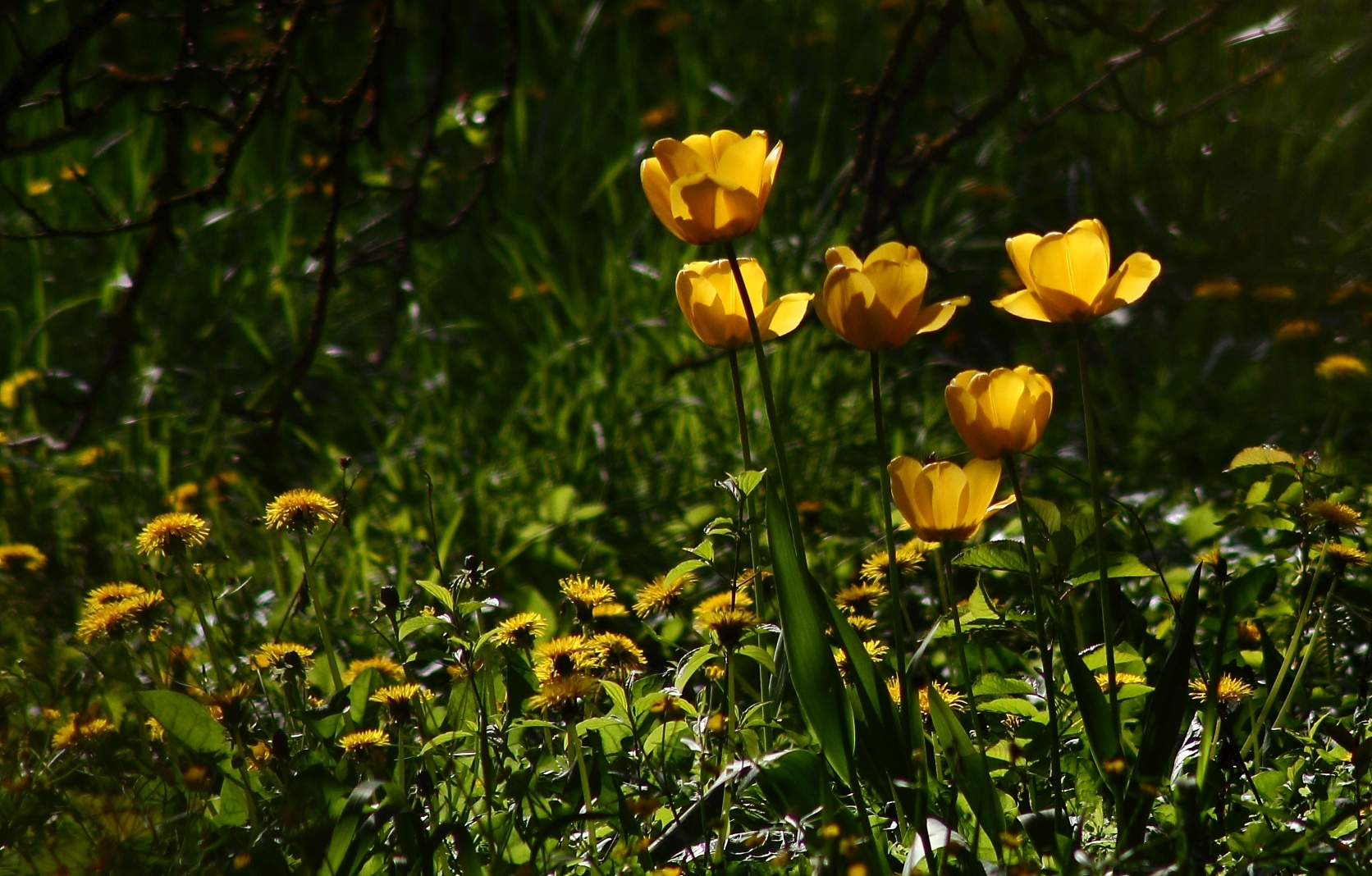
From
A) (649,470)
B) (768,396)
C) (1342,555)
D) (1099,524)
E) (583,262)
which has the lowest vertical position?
(649,470)

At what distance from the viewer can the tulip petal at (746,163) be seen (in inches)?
44.7

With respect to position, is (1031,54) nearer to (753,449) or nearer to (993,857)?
(753,449)

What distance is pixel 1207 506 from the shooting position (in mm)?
2043

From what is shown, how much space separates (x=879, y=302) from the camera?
110 centimetres

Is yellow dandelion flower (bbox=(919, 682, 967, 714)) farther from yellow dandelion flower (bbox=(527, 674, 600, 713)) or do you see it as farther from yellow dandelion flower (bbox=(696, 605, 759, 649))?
yellow dandelion flower (bbox=(527, 674, 600, 713))

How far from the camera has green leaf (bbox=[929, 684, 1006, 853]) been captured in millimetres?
1118

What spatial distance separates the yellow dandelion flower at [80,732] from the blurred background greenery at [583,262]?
1.52ft

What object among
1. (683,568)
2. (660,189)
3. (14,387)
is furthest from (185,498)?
(660,189)

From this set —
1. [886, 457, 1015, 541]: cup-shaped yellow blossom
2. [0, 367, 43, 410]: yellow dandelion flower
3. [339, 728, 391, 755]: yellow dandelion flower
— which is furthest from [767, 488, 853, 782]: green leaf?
[0, 367, 43, 410]: yellow dandelion flower

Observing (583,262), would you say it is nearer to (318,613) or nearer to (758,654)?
(318,613)

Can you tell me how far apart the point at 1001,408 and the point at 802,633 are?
28cm

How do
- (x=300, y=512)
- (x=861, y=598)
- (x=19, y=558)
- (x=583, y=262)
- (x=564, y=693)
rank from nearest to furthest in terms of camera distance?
1. (x=564, y=693)
2. (x=300, y=512)
3. (x=861, y=598)
4. (x=19, y=558)
5. (x=583, y=262)

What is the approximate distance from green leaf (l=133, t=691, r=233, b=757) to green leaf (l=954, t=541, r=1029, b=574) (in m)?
0.83

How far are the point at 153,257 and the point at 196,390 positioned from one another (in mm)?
1197
